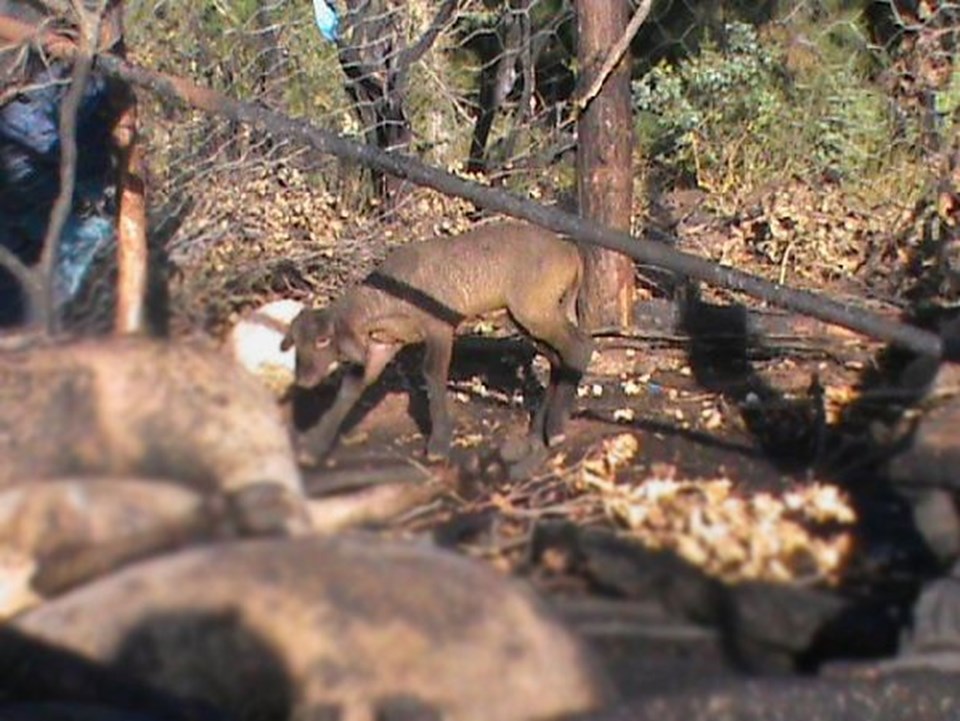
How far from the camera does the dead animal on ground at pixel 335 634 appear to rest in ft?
8.17

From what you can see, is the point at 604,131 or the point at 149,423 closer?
the point at 149,423

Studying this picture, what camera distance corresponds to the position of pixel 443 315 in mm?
5820

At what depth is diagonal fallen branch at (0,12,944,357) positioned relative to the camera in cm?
442

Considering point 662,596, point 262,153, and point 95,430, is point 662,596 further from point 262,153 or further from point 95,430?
point 262,153

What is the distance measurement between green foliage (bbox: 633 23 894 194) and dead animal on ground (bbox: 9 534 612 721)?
9185 millimetres

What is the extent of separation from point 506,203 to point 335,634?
7.63 feet

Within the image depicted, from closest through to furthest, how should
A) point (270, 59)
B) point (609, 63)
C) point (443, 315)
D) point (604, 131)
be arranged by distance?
point (443, 315)
point (609, 63)
point (604, 131)
point (270, 59)

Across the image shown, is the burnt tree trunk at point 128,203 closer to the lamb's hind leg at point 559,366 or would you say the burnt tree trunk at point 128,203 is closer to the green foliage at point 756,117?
the lamb's hind leg at point 559,366

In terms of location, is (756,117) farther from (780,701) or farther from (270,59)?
(780,701)

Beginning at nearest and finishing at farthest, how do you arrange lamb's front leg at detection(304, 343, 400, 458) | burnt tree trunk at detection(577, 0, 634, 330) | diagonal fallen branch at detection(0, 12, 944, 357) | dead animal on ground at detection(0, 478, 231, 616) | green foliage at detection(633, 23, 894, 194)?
dead animal on ground at detection(0, 478, 231, 616), lamb's front leg at detection(304, 343, 400, 458), diagonal fallen branch at detection(0, 12, 944, 357), burnt tree trunk at detection(577, 0, 634, 330), green foliage at detection(633, 23, 894, 194)

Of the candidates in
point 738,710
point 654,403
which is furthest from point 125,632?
point 654,403

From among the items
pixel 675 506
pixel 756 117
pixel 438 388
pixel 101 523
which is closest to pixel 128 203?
pixel 438 388

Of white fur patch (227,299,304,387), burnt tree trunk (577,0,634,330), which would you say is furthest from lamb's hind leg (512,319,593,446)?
burnt tree trunk (577,0,634,330)

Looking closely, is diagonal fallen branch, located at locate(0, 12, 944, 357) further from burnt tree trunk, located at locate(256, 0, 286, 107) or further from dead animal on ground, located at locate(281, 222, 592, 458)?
burnt tree trunk, located at locate(256, 0, 286, 107)
